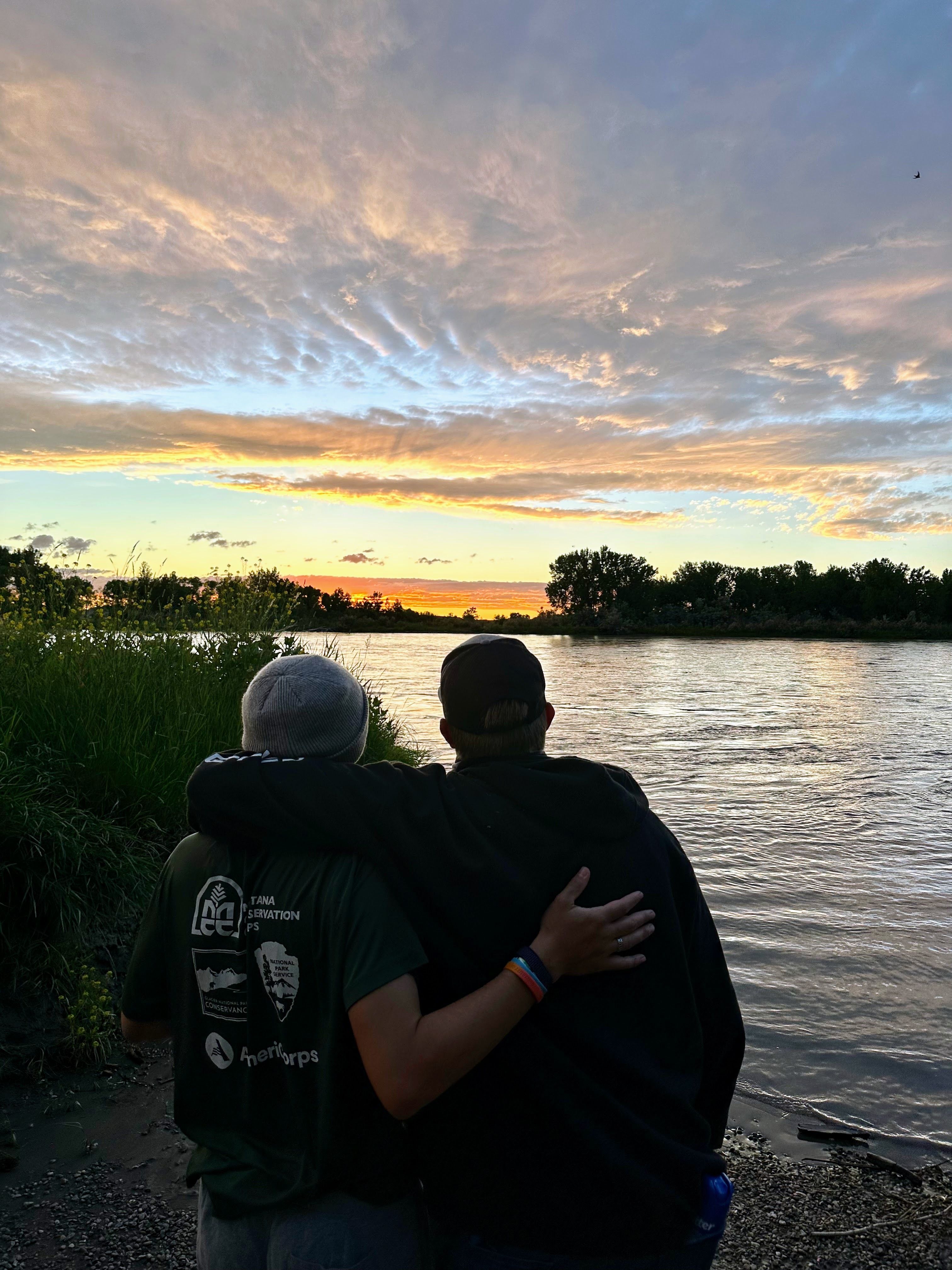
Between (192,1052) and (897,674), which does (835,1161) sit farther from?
(897,674)

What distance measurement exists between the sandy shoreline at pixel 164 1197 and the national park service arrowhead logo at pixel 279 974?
2.19 metres

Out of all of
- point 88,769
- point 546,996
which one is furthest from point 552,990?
point 88,769

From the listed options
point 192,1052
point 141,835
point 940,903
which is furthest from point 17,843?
point 940,903

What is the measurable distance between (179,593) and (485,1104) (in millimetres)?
11482

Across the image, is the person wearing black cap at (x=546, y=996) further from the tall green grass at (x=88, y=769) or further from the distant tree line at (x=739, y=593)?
the distant tree line at (x=739, y=593)

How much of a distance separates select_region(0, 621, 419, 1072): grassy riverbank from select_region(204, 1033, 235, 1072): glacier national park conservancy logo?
3105 mm

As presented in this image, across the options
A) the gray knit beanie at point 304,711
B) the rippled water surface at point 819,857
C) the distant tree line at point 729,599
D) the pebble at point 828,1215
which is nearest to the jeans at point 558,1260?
the gray knit beanie at point 304,711

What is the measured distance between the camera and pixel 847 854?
1137 cm

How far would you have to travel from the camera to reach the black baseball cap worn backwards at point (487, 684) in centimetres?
214

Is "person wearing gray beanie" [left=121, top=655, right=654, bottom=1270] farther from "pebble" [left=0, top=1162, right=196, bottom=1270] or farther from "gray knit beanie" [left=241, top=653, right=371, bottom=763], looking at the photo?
"pebble" [left=0, top=1162, right=196, bottom=1270]

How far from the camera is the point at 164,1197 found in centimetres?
380

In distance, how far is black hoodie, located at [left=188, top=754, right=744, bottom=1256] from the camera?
191 centimetres

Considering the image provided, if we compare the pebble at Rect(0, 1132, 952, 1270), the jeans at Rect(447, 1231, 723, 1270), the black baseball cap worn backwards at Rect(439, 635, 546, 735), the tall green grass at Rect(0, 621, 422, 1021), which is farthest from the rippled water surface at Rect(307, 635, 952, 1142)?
the black baseball cap worn backwards at Rect(439, 635, 546, 735)

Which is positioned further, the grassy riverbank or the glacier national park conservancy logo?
the grassy riverbank
